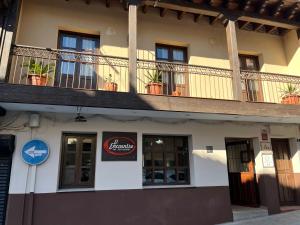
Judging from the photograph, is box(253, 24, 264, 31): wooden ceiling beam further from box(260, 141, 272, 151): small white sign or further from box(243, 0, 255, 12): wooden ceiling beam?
box(260, 141, 272, 151): small white sign

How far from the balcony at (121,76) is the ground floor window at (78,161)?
1418mm

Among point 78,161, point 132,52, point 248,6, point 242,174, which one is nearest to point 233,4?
point 248,6

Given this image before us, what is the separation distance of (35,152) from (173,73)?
4653mm

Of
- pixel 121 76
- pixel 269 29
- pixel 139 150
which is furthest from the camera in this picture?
pixel 269 29

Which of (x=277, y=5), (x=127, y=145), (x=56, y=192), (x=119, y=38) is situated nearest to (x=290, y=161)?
(x=277, y=5)

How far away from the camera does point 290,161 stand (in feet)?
30.1

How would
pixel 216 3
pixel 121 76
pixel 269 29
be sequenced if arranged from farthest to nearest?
pixel 269 29
pixel 121 76
pixel 216 3

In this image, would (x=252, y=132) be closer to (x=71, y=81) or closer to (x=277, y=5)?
(x=277, y=5)

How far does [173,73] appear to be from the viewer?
8508mm

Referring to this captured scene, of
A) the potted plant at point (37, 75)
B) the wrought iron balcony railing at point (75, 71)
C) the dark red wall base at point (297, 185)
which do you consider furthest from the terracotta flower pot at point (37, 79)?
the dark red wall base at point (297, 185)

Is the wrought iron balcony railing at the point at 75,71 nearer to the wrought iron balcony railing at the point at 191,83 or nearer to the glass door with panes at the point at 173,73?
the wrought iron balcony railing at the point at 191,83

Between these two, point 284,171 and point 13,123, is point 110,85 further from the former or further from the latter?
point 284,171

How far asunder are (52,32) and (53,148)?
328 centimetres

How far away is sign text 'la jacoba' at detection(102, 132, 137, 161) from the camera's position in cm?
694
